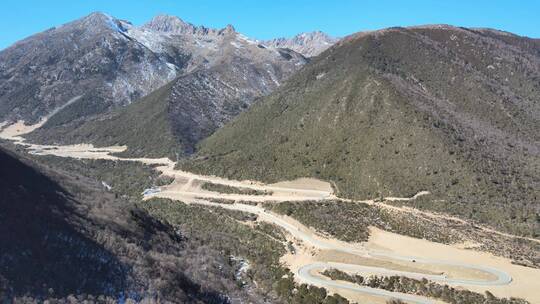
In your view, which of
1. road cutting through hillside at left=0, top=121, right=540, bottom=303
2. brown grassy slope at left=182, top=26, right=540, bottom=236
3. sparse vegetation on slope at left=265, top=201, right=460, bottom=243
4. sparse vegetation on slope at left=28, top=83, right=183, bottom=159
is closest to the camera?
road cutting through hillside at left=0, top=121, right=540, bottom=303

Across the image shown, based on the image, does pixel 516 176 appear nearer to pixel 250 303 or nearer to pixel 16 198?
pixel 250 303

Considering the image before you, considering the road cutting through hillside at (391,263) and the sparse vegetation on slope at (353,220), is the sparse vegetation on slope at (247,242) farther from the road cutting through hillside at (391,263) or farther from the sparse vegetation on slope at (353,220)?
the sparse vegetation on slope at (353,220)

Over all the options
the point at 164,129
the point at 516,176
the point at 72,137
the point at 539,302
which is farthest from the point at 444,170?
Answer: the point at 72,137

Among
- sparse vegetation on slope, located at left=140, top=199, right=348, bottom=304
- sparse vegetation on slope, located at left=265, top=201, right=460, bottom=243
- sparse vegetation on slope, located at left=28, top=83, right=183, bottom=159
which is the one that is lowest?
sparse vegetation on slope, located at left=140, top=199, right=348, bottom=304

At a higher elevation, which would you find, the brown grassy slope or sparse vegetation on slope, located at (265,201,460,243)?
the brown grassy slope

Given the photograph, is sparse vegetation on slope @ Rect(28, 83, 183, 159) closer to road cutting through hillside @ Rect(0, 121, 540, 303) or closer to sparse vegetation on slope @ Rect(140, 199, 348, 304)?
sparse vegetation on slope @ Rect(140, 199, 348, 304)

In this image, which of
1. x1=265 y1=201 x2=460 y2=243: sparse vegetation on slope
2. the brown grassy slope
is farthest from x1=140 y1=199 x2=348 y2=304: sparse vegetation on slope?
the brown grassy slope

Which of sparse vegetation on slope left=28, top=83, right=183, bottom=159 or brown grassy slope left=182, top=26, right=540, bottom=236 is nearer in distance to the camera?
brown grassy slope left=182, top=26, right=540, bottom=236

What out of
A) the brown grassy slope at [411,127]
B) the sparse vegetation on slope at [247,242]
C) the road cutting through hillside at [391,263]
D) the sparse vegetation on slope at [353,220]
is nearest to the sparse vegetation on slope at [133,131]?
the brown grassy slope at [411,127]
